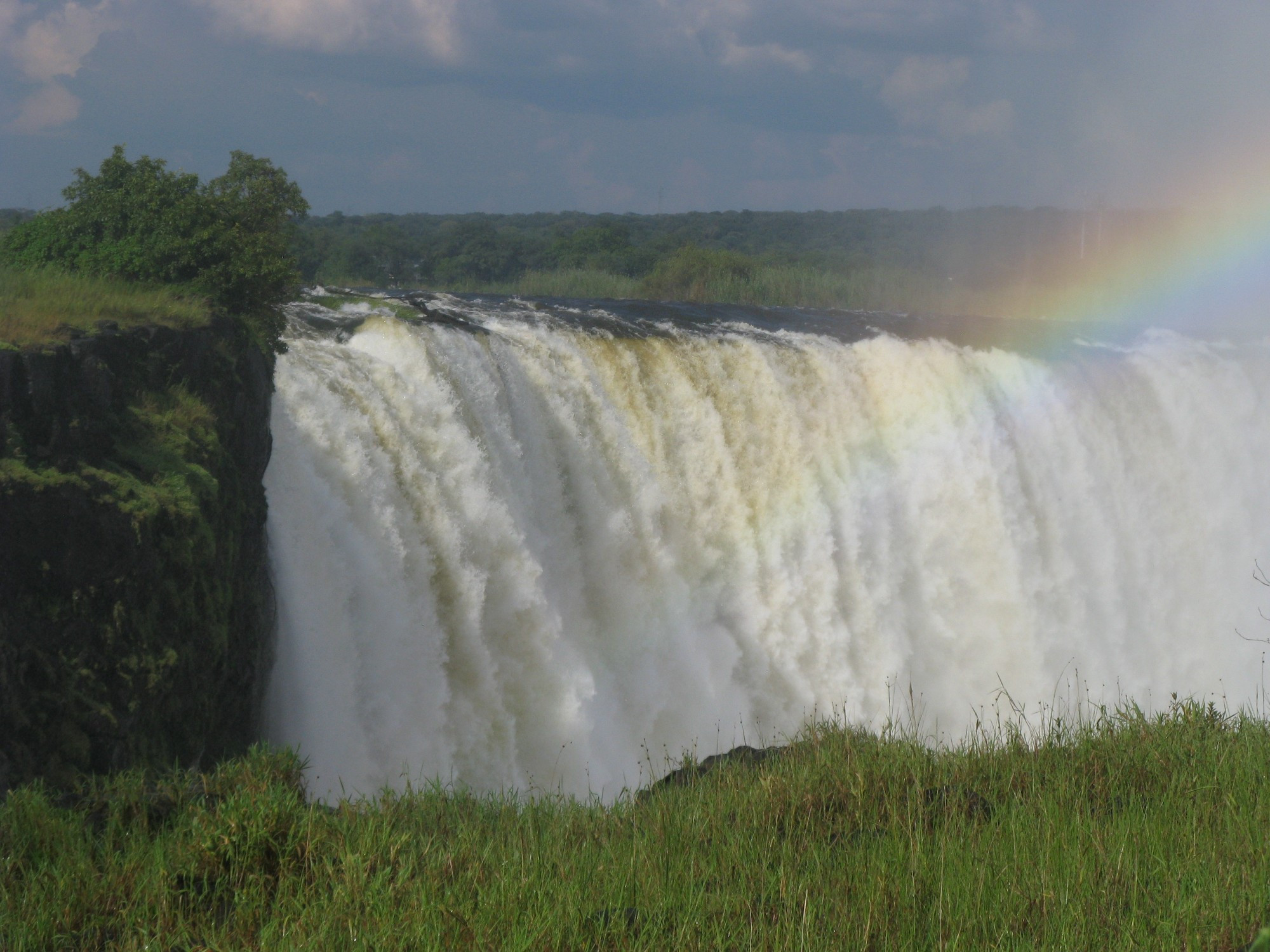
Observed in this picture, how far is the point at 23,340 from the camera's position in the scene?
7223 millimetres

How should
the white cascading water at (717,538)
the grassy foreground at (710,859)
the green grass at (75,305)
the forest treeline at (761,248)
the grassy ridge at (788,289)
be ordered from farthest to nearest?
the forest treeline at (761,248)
the grassy ridge at (788,289)
the white cascading water at (717,538)
the green grass at (75,305)
the grassy foreground at (710,859)

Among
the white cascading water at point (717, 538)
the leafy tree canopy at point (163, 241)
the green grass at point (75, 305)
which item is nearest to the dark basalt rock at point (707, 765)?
the white cascading water at point (717, 538)

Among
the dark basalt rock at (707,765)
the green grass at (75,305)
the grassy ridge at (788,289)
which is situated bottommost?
the dark basalt rock at (707,765)

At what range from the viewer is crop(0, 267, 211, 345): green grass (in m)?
7.63

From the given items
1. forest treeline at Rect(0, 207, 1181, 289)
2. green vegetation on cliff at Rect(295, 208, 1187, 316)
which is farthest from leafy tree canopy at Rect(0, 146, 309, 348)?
forest treeline at Rect(0, 207, 1181, 289)

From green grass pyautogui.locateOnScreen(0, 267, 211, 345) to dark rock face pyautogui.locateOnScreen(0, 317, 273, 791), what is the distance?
0.62 ft

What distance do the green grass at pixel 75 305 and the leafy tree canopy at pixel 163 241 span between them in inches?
18.4

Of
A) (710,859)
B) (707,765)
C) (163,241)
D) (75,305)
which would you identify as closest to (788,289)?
(163,241)

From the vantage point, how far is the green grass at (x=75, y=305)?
763cm

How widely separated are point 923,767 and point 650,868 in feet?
5.60

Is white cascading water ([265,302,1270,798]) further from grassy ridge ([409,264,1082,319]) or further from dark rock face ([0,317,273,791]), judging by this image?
grassy ridge ([409,264,1082,319])

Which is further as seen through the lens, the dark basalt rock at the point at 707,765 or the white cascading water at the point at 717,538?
the white cascading water at the point at 717,538

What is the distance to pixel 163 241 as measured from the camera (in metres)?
10.8

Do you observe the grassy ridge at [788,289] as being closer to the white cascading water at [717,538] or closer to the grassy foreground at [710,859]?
the white cascading water at [717,538]
